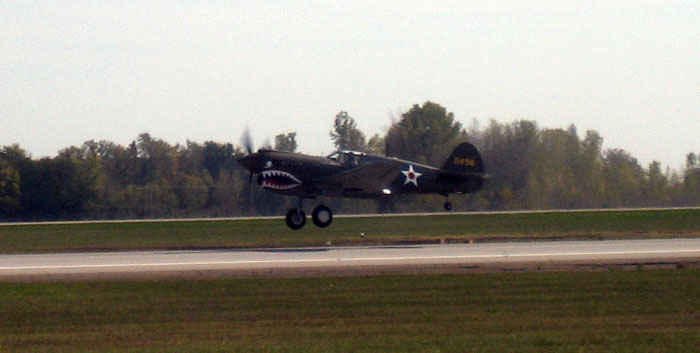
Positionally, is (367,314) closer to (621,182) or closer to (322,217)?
(322,217)

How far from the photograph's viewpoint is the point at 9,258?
31906 mm

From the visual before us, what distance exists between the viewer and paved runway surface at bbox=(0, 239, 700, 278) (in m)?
25.9

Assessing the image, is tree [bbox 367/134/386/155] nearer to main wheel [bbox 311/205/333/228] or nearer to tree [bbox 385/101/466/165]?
tree [bbox 385/101/466/165]

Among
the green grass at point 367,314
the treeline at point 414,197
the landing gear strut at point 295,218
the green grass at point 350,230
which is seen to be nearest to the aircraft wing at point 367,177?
the landing gear strut at point 295,218

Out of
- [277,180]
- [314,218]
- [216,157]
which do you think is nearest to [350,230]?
[314,218]

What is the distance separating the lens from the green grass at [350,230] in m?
40.6

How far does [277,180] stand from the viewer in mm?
36625

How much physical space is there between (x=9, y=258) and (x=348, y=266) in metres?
→ 12.7

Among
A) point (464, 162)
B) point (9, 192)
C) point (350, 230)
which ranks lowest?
point (350, 230)

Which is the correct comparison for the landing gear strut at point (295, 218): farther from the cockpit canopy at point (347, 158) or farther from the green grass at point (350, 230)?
the cockpit canopy at point (347, 158)

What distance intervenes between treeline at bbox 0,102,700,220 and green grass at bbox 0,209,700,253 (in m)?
5.49

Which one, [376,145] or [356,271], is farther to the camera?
[376,145]

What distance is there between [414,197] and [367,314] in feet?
151

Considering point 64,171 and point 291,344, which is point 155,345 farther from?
point 64,171
